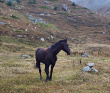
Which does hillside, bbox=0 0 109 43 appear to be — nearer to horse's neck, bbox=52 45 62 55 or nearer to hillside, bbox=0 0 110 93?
hillside, bbox=0 0 110 93

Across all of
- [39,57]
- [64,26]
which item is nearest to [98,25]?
[64,26]

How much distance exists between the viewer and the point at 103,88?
878 cm

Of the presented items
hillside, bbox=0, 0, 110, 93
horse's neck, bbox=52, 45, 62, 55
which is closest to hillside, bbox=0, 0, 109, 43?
hillside, bbox=0, 0, 110, 93

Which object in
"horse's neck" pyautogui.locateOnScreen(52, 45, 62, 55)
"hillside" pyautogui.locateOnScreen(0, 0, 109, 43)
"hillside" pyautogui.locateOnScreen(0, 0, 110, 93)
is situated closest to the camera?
"hillside" pyautogui.locateOnScreen(0, 0, 110, 93)

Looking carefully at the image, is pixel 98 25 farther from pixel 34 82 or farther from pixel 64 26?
pixel 34 82

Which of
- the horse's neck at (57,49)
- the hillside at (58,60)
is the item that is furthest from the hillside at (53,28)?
the horse's neck at (57,49)

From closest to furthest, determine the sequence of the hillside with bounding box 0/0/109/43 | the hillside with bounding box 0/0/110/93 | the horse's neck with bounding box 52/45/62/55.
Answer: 1. the hillside with bounding box 0/0/110/93
2. the horse's neck with bounding box 52/45/62/55
3. the hillside with bounding box 0/0/109/43

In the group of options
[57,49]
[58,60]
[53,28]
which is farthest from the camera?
[53,28]

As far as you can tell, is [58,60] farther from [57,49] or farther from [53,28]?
[53,28]

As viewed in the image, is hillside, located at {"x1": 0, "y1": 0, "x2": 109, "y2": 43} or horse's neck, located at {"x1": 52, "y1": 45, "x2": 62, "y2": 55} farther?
hillside, located at {"x1": 0, "y1": 0, "x2": 109, "y2": 43}

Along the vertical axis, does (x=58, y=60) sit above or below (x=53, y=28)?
below

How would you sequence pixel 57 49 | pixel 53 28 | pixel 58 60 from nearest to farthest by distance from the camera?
pixel 57 49, pixel 58 60, pixel 53 28

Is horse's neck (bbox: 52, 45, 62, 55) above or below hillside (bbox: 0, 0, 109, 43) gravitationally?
below

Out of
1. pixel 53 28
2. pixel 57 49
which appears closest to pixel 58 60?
pixel 57 49
